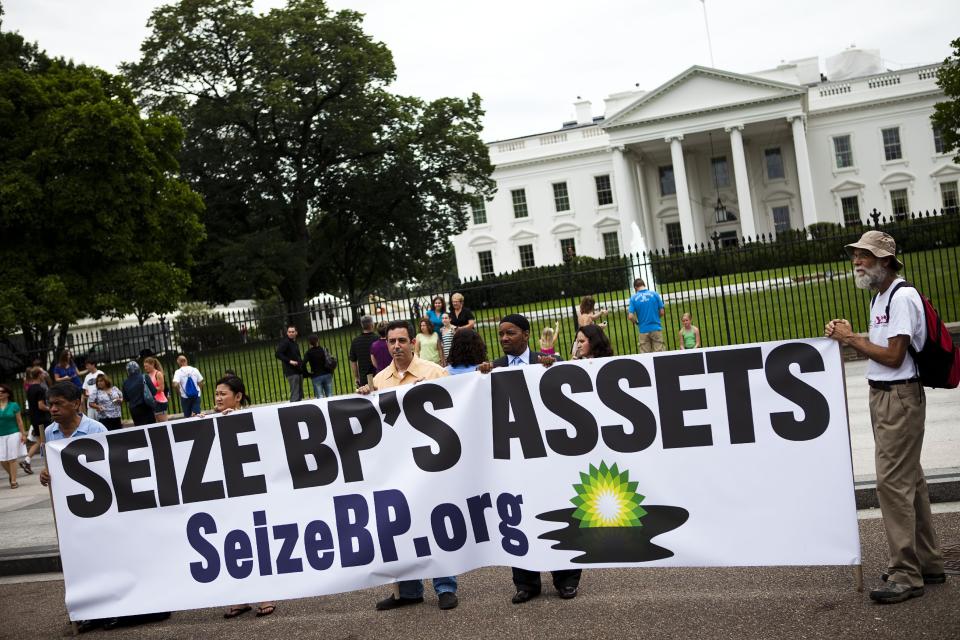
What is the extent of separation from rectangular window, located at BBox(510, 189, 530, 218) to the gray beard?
66120 millimetres

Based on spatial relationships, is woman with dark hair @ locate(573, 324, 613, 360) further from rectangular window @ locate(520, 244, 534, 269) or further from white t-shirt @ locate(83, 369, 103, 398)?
rectangular window @ locate(520, 244, 534, 269)

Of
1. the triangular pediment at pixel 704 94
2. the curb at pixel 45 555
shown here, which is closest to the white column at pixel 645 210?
the triangular pediment at pixel 704 94

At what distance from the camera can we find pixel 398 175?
44.6 metres

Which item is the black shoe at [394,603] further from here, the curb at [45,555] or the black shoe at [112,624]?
the curb at [45,555]

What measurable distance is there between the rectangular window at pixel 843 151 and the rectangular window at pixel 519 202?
72.3 ft

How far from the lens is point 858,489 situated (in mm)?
7102

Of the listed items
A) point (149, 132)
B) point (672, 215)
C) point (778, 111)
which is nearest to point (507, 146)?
point (672, 215)

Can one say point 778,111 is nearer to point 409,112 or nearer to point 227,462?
point 409,112

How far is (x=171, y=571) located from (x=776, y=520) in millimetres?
3738

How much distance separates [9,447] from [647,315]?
10264mm

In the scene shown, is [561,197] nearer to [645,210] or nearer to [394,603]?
[645,210]

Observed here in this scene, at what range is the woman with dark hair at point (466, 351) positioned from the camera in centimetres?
631

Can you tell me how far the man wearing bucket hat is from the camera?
4949 mm

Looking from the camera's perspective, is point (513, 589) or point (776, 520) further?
point (513, 589)
